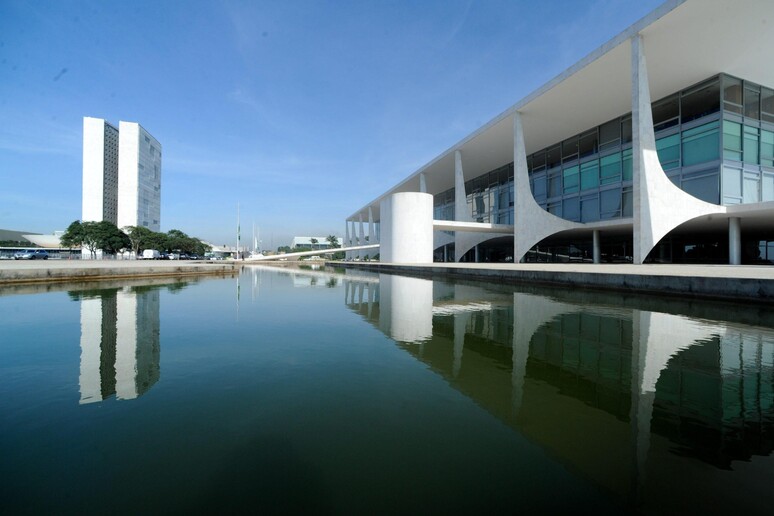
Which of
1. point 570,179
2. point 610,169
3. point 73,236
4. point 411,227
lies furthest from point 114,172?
point 610,169

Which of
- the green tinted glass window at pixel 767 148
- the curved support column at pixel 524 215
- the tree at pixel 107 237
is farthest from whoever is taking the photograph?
the tree at pixel 107 237

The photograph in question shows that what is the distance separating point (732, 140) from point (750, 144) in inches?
57.7

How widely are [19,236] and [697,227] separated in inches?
5094

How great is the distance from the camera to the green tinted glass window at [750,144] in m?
18.7

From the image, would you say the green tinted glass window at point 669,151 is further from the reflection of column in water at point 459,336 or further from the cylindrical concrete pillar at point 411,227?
the reflection of column in water at point 459,336

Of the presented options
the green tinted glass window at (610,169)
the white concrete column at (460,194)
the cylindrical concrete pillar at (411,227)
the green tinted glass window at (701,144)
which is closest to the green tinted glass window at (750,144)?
the green tinted glass window at (701,144)

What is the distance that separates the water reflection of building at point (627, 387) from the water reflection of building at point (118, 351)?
3175 millimetres

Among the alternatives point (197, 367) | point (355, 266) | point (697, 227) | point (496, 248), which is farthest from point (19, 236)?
point (697, 227)

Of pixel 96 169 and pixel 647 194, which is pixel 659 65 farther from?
pixel 96 169

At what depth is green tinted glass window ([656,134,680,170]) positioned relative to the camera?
20.1 metres

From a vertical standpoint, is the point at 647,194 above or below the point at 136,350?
above

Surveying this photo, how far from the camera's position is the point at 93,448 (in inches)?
91.4

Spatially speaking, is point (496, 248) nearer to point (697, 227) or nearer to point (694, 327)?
point (697, 227)

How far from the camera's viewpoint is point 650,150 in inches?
685
